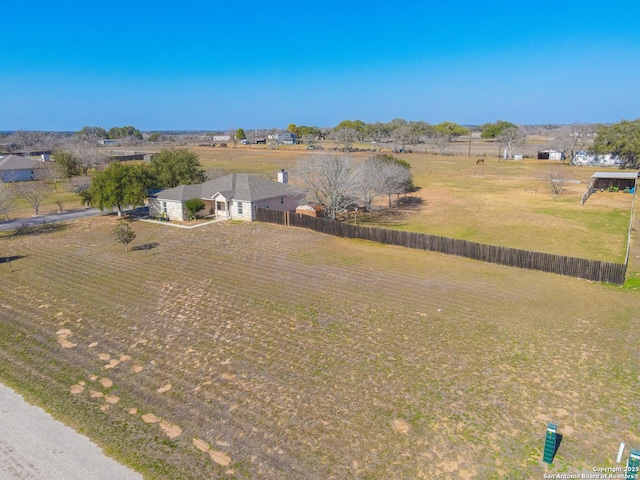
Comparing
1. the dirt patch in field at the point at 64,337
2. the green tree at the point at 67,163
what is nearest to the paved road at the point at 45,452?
the dirt patch in field at the point at 64,337

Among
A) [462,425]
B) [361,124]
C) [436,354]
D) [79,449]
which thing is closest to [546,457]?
[462,425]

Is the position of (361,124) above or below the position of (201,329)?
above

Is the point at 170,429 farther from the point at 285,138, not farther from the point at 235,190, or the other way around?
the point at 285,138

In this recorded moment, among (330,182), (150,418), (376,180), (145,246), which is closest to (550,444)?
(150,418)

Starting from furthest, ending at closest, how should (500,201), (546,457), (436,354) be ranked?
1. (500,201)
2. (436,354)
3. (546,457)

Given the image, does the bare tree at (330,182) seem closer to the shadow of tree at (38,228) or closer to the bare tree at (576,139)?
the shadow of tree at (38,228)

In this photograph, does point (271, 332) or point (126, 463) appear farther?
point (271, 332)

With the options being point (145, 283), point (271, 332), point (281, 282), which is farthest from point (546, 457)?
point (145, 283)

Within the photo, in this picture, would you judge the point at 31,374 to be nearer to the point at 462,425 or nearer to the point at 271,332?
the point at 271,332

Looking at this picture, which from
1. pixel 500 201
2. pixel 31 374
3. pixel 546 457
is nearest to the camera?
pixel 546 457
